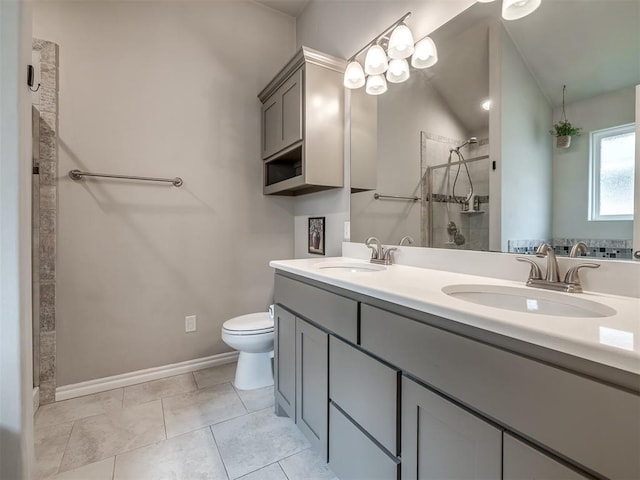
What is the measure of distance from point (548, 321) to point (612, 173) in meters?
0.60

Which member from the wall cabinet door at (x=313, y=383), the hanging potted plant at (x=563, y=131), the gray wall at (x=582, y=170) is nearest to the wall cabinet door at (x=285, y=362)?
the wall cabinet door at (x=313, y=383)

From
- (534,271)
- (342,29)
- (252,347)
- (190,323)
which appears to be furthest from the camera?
(190,323)

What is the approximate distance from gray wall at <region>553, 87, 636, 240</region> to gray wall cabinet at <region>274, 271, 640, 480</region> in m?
0.59

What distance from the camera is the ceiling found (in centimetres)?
242

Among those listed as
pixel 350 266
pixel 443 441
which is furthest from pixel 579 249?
pixel 350 266

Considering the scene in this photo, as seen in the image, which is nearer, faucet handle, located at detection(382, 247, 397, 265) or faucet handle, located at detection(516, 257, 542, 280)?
faucet handle, located at detection(516, 257, 542, 280)

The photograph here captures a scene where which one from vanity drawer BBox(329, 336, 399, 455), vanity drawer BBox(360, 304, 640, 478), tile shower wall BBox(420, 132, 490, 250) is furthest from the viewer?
tile shower wall BBox(420, 132, 490, 250)

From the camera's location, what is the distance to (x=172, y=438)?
152 centimetres

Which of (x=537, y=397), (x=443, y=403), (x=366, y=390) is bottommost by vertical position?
(x=366, y=390)

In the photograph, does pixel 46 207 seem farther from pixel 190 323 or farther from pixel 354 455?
pixel 354 455

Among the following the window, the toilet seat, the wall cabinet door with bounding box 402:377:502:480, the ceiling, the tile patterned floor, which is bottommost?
the tile patterned floor

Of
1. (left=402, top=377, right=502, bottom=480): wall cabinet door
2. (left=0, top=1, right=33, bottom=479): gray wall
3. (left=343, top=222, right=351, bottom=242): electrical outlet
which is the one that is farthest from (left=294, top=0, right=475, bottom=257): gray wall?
(left=0, top=1, right=33, bottom=479): gray wall

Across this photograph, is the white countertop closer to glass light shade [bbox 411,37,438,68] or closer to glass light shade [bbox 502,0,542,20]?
glass light shade [bbox 502,0,542,20]

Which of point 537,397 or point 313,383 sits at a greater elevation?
point 537,397
